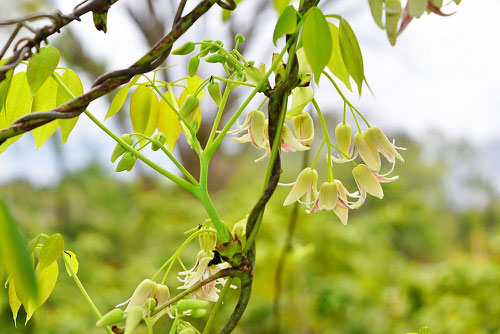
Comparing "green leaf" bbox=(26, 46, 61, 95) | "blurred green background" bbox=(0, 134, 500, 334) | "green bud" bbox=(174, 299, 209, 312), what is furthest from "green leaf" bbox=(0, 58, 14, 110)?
"blurred green background" bbox=(0, 134, 500, 334)

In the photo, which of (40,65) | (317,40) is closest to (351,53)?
(317,40)

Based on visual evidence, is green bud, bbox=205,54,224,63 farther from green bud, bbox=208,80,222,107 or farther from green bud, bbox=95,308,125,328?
green bud, bbox=95,308,125,328

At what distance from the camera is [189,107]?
9.6 inches

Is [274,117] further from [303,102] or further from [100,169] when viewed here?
[100,169]

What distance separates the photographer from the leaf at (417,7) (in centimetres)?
18

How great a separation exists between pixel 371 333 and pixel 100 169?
2754 millimetres

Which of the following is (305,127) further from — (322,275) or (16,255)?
(322,275)

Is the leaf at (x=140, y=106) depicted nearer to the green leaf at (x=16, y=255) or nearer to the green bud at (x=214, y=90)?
the green bud at (x=214, y=90)

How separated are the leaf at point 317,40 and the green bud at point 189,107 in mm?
77

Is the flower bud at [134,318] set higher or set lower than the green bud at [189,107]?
lower

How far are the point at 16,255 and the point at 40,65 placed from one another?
11 centimetres

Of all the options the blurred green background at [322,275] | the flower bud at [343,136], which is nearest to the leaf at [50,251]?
the flower bud at [343,136]

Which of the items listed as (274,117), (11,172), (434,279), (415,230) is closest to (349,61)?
(274,117)

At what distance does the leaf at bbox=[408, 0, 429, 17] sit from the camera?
180mm
